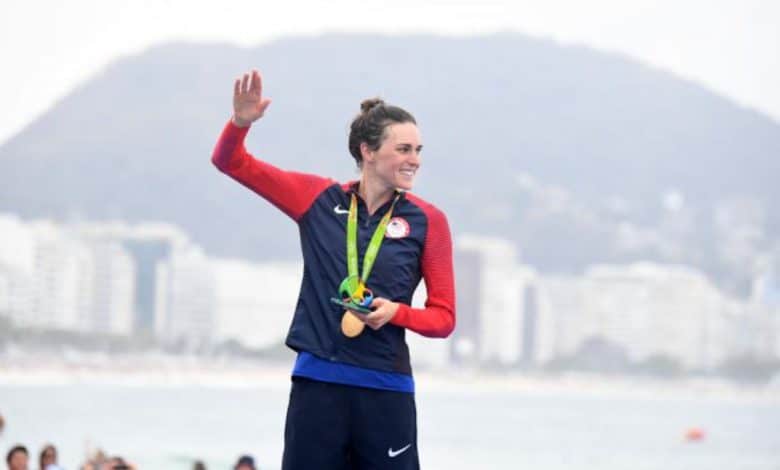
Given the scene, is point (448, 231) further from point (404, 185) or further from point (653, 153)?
point (653, 153)

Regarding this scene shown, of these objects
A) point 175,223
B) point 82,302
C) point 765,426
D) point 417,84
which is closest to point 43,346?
point 82,302

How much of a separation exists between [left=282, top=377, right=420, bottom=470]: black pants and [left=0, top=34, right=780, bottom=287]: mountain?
12588 cm

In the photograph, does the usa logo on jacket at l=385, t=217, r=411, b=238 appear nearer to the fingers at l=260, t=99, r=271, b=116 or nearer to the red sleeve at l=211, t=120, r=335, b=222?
the red sleeve at l=211, t=120, r=335, b=222

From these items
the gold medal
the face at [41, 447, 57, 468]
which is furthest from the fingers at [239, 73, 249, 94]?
the face at [41, 447, 57, 468]

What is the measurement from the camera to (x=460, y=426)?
8744cm

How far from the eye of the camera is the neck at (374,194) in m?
3.45

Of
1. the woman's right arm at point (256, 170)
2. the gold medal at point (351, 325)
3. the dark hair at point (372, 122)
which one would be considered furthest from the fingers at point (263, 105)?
the gold medal at point (351, 325)

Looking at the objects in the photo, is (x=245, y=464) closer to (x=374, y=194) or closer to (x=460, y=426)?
(x=374, y=194)

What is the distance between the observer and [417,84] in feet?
573

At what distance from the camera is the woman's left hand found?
10.4 feet

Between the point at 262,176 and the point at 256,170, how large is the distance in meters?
0.02

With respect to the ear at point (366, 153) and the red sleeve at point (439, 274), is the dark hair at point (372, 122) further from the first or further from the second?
the red sleeve at point (439, 274)

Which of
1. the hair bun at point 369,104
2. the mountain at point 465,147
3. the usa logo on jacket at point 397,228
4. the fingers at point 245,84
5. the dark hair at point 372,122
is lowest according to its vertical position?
the usa logo on jacket at point 397,228

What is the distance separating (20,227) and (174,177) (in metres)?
22.3
